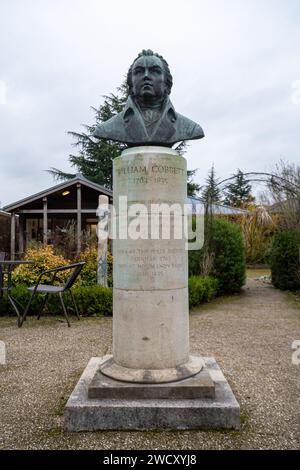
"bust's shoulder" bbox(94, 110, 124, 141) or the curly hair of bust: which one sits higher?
the curly hair of bust

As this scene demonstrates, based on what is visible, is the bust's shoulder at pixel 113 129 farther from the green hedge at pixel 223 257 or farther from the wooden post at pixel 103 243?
the green hedge at pixel 223 257

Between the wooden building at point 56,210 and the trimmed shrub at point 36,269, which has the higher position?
the wooden building at point 56,210

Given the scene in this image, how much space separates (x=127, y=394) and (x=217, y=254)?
7.83 metres

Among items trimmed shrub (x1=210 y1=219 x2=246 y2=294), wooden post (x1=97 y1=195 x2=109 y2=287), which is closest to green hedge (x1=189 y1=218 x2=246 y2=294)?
trimmed shrub (x1=210 y1=219 x2=246 y2=294)

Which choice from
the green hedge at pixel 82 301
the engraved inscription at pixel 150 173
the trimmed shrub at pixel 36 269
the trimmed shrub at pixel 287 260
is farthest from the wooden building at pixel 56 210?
the engraved inscription at pixel 150 173

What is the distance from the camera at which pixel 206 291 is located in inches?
357

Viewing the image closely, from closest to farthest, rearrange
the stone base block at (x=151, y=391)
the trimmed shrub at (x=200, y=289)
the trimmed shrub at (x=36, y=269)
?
1. the stone base block at (x=151, y=391)
2. the trimmed shrub at (x=200, y=289)
3. the trimmed shrub at (x=36, y=269)

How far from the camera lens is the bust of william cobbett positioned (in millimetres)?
3340

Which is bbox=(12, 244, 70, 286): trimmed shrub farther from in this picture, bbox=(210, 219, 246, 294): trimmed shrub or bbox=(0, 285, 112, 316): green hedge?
bbox=(210, 219, 246, 294): trimmed shrub

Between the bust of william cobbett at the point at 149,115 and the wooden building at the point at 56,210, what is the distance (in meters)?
9.60

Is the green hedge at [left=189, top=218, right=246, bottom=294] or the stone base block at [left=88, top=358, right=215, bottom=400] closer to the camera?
the stone base block at [left=88, top=358, right=215, bottom=400]

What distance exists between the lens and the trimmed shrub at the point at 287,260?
10844 millimetres

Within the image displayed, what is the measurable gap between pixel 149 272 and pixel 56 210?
41.7ft

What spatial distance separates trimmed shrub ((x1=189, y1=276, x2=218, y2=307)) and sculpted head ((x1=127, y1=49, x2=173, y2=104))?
5.50m
